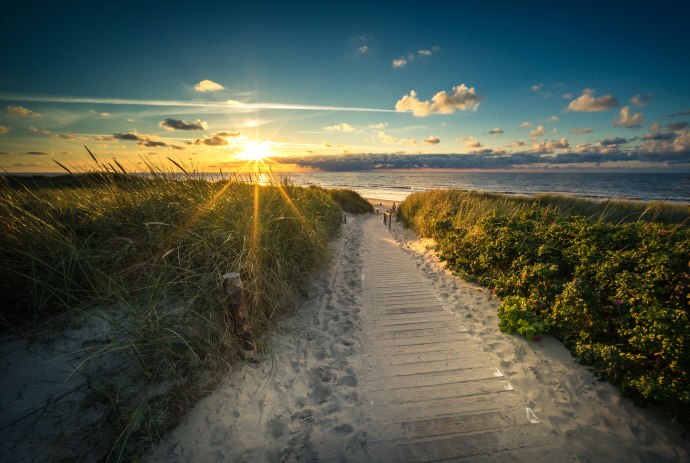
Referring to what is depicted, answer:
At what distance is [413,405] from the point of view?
3.20 metres

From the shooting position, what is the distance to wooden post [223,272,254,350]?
3.40 meters

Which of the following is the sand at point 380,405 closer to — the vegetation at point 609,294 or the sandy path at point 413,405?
the sandy path at point 413,405

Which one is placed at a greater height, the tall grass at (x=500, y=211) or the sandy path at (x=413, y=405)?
the tall grass at (x=500, y=211)

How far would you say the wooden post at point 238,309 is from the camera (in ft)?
11.2

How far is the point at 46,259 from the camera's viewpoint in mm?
3367

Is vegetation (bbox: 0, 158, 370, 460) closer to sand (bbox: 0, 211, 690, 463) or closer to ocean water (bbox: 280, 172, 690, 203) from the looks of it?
sand (bbox: 0, 211, 690, 463)

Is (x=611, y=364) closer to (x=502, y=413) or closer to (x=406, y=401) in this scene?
(x=502, y=413)

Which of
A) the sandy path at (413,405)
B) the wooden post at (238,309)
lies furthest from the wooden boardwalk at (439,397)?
A: the wooden post at (238,309)

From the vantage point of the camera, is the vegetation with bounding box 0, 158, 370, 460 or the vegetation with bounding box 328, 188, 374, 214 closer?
the vegetation with bounding box 0, 158, 370, 460

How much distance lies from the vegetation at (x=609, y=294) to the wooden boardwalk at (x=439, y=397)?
1.23 meters

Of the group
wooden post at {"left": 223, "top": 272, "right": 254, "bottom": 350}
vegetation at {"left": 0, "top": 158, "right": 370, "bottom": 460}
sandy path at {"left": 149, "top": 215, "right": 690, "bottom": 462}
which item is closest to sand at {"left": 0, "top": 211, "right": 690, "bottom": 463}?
sandy path at {"left": 149, "top": 215, "right": 690, "bottom": 462}

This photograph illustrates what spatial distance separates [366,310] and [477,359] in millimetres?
2275

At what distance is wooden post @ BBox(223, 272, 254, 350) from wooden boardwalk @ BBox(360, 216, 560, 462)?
1.92 metres


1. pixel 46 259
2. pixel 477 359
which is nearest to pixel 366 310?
pixel 477 359
